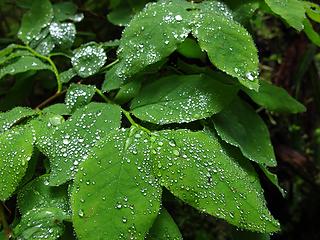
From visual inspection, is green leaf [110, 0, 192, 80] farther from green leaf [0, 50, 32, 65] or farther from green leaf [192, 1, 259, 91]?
green leaf [0, 50, 32, 65]

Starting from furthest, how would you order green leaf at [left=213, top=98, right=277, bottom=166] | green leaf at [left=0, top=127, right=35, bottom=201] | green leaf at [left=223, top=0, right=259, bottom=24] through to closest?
1. green leaf at [left=223, top=0, right=259, bottom=24]
2. green leaf at [left=213, top=98, right=277, bottom=166]
3. green leaf at [left=0, top=127, right=35, bottom=201]

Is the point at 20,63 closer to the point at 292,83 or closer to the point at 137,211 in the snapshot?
the point at 137,211

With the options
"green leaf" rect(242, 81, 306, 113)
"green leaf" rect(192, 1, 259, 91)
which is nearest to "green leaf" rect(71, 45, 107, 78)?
"green leaf" rect(192, 1, 259, 91)

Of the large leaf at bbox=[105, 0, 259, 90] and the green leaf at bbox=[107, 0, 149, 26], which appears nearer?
→ the large leaf at bbox=[105, 0, 259, 90]

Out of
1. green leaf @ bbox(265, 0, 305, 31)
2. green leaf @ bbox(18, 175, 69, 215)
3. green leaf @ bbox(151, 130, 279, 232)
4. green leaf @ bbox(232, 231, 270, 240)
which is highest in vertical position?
green leaf @ bbox(265, 0, 305, 31)

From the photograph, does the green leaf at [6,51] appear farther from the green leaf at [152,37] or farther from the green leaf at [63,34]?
the green leaf at [152,37]

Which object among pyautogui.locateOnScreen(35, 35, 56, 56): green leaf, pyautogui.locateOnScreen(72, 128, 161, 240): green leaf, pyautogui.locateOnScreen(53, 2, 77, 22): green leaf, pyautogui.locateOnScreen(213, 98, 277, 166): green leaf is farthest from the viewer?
pyautogui.locateOnScreen(53, 2, 77, 22): green leaf

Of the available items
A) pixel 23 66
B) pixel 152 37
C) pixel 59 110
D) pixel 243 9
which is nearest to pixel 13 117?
pixel 59 110

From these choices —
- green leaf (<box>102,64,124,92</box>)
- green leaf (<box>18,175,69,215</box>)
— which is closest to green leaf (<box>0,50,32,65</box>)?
green leaf (<box>102,64,124,92</box>)

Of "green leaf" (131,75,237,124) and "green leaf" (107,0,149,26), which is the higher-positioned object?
"green leaf" (107,0,149,26)
